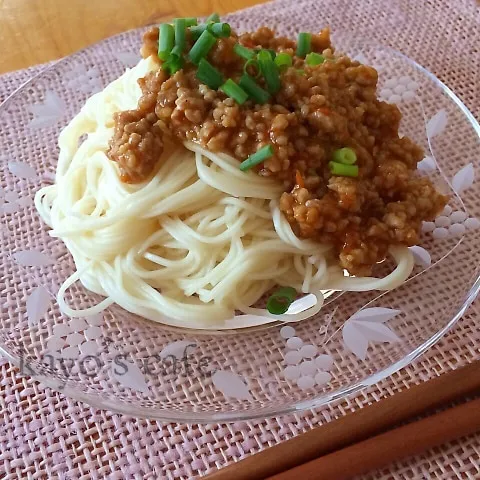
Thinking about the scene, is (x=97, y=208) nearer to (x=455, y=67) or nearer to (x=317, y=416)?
(x=317, y=416)

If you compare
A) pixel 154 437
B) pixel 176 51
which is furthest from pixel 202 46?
pixel 154 437

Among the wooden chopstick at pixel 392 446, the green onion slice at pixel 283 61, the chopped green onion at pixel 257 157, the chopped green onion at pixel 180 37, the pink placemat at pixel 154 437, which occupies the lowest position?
the pink placemat at pixel 154 437

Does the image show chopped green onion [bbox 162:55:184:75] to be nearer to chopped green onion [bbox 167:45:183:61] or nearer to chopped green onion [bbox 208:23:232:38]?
chopped green onion [bbox 167:45:183:61]

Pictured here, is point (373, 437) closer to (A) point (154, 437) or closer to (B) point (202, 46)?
(A) point (154, 437)

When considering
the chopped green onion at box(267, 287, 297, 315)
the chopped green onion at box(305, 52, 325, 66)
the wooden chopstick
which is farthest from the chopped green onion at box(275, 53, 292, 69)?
the wooden chopstick

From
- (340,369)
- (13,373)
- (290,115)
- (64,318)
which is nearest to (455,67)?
(290,115)

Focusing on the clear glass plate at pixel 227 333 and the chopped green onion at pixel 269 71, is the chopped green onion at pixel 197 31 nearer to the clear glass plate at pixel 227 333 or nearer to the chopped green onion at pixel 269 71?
the chopped green onion at pixel 269 71

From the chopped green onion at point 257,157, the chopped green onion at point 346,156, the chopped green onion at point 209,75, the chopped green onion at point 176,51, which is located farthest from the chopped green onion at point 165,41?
the chopped green onion at point 346,156
